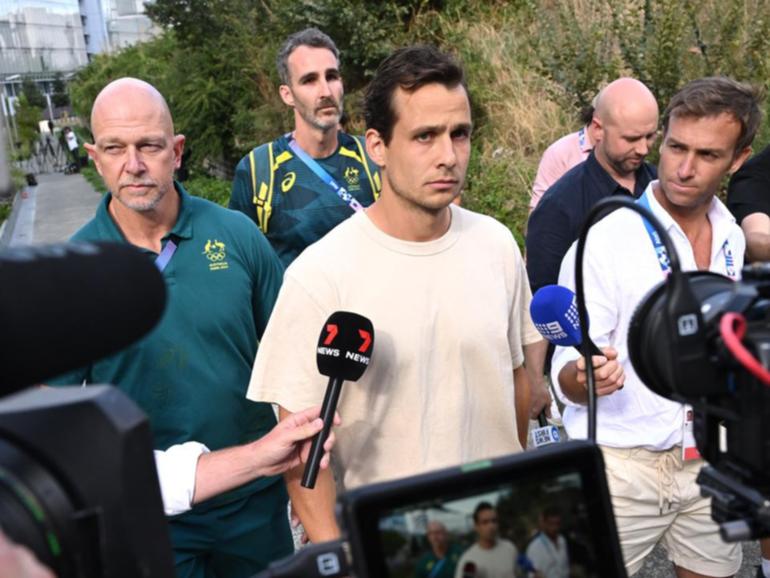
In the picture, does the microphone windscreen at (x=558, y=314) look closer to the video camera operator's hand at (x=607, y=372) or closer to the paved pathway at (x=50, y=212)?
the video camera operator's hand at (x=607, y=372)

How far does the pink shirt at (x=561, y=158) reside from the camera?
5.80 metres

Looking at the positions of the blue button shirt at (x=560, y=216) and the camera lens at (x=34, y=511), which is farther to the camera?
the blue button shirt at (x=560, y=216)

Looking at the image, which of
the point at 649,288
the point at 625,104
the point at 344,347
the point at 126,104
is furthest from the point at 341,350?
the point at 625,104

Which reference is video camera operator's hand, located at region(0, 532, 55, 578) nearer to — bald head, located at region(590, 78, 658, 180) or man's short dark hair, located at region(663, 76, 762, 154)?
man's short dark hair, located at region(663, 76, 762, 154)

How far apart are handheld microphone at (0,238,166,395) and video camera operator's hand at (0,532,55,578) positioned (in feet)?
0.53

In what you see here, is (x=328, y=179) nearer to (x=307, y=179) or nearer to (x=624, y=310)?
(x=307, y=179)

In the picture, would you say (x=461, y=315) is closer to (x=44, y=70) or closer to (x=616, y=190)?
(x=616, y=190)

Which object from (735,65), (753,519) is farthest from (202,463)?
(735,65)

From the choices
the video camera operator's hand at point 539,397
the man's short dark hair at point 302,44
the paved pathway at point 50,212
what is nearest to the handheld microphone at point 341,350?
the video camera operator's hand at point 539,397

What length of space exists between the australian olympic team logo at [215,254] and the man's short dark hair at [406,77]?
0.65m

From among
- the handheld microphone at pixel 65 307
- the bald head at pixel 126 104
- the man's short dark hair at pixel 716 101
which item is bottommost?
the handheld microphone at pixel 65 307

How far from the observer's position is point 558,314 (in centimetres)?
246

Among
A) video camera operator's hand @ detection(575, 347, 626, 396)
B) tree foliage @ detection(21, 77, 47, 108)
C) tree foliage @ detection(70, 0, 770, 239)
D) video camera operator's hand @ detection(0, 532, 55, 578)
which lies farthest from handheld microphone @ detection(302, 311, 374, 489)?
tree foliage @ detection(21, 77, 47, 108)

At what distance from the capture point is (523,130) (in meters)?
12.2
